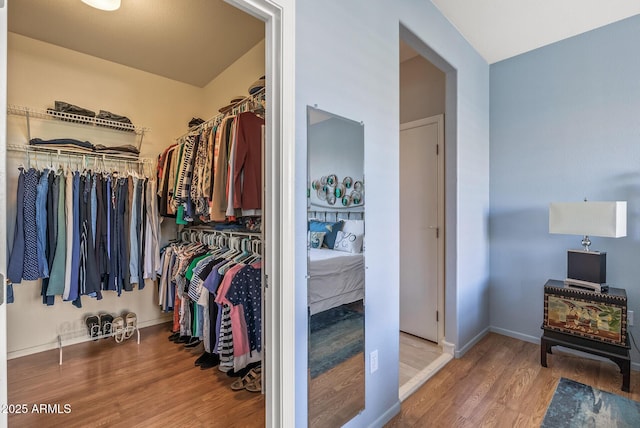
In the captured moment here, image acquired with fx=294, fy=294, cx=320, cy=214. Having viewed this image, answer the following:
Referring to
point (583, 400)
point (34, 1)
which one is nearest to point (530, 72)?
point (583, 400)

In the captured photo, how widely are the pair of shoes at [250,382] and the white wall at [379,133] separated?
0.82 metres

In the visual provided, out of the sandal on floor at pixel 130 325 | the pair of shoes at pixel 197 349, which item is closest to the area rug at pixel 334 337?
the pair of shoes at pixel 197 349

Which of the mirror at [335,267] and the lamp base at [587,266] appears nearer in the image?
the mirror at [335,267]

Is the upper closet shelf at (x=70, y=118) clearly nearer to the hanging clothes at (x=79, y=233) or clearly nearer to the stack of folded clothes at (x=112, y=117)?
the stack of folded clothes at (x=112, y=117)

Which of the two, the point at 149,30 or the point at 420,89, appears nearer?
the point at 149,30

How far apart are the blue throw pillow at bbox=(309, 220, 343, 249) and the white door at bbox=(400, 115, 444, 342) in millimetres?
1628

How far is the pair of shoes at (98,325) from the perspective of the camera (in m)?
2.70

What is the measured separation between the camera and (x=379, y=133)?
1.71 meters

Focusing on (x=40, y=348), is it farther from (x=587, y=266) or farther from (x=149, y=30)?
(x=587, y=266)

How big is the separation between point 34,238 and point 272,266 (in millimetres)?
2137

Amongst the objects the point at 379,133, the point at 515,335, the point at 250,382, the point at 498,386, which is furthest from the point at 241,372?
the point at 515,335

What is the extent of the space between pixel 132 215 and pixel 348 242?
2.21 meters

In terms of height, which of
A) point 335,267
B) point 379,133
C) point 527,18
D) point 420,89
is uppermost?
point 527,18

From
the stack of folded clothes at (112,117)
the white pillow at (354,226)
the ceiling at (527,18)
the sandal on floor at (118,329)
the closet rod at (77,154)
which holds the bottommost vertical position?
the sandal on floor at (118,329)
